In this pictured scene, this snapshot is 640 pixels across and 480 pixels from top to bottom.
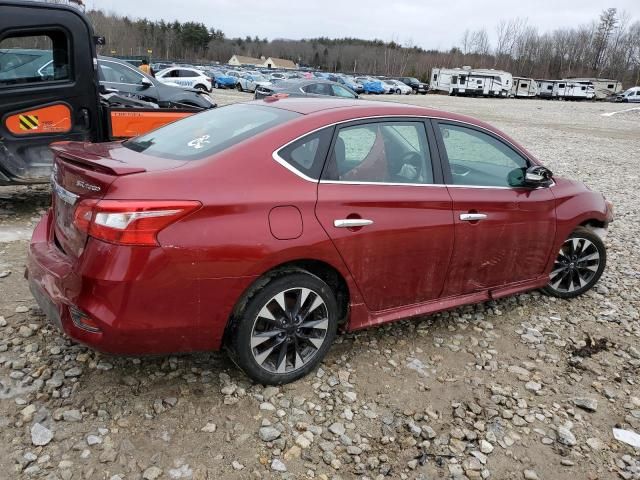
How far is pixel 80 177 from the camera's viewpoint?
9.11 feet

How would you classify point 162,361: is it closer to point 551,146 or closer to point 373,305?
point 373,305

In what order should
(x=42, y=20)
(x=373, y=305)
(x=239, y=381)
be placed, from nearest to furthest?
(x=239, y=381), (x=373, y=305), (x=42, y=20)

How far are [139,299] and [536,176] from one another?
3.03 metres

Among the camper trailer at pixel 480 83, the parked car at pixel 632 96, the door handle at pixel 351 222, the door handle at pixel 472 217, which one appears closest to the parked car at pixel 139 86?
the door handle at pixel 472 217

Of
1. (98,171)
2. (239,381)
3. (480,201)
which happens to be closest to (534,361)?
(480,201)

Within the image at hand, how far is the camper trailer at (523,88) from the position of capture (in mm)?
64875

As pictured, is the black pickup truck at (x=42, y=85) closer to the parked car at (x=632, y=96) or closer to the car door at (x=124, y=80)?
the car door at (x=124, y=80)

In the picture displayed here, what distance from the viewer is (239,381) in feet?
10.5

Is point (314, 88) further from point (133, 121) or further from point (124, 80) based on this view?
point (133, 121)

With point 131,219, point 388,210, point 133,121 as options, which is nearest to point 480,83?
point 133,121

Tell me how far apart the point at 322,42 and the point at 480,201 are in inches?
6656

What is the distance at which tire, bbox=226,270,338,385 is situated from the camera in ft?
9.58

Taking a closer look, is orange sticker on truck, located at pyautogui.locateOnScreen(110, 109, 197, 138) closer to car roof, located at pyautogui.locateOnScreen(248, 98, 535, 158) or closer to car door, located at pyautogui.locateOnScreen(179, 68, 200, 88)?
car roof, located at pyautogui.locateOnScreen(248, 98, 535, 158)

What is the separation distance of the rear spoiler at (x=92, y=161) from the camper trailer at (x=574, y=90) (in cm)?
7002
